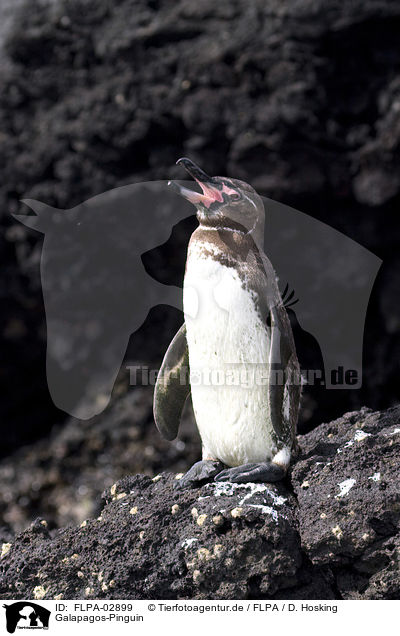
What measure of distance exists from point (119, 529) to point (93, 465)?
88.4 inches

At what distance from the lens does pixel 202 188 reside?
69.7 inches

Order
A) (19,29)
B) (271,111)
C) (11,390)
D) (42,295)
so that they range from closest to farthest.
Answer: (271,111), (19,29), (42,295), (11,390)

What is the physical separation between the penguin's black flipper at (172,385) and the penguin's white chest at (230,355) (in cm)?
16

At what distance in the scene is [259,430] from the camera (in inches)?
70.6

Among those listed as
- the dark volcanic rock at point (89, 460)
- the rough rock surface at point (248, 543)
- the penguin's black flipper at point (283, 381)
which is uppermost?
the penguin's black flipper at point (283, 381)

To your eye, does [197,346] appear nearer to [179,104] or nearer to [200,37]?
[179,104]

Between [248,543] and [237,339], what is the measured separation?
1.59 ft

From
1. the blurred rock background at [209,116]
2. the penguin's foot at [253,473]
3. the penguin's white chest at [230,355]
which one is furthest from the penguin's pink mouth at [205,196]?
the blurred rock background at [209,116]

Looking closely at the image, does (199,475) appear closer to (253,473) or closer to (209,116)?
(253,473)

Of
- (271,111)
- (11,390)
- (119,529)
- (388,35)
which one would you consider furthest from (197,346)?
(11,390)

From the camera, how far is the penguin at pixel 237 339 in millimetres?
1765

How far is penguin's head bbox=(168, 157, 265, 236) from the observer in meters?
1.77
